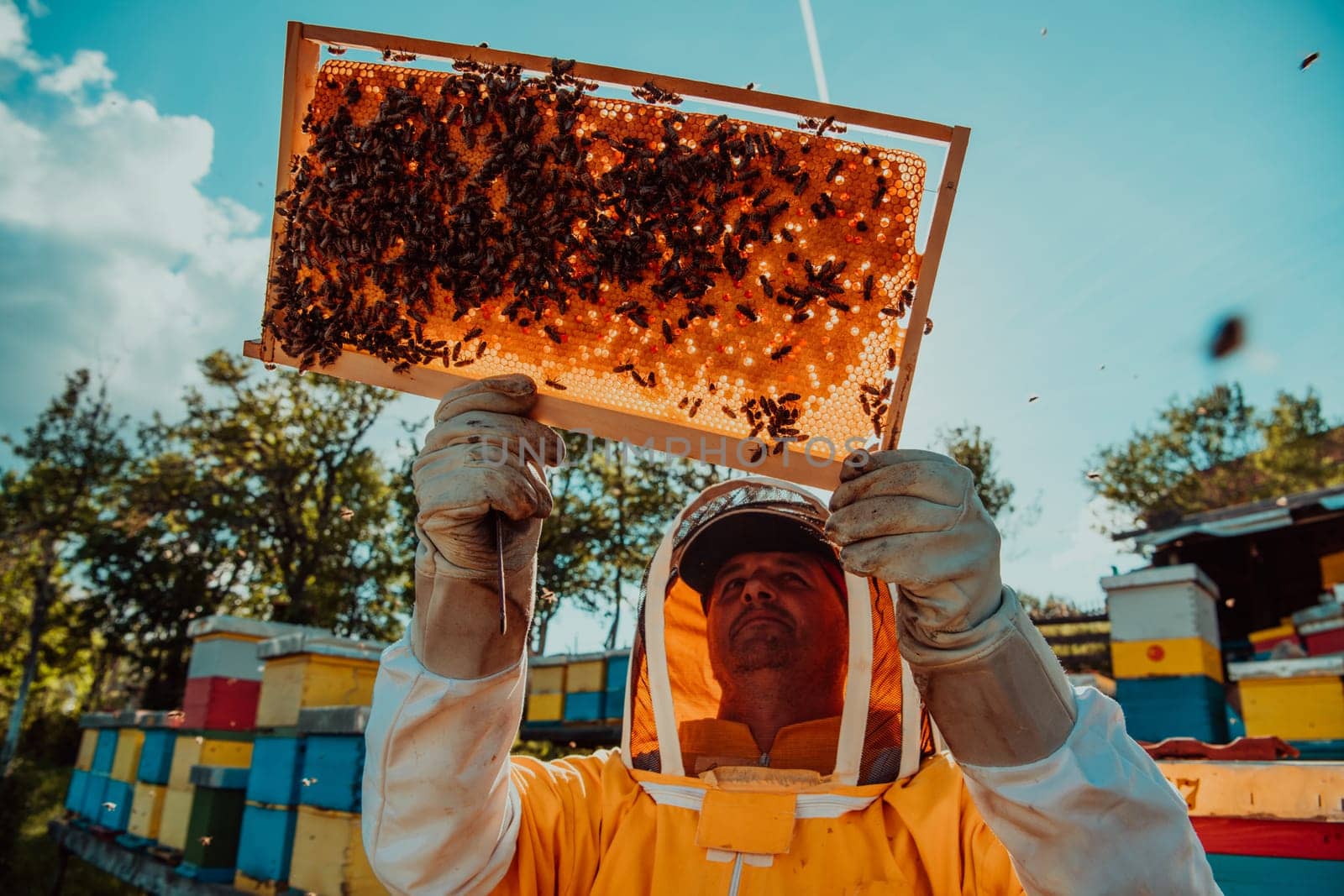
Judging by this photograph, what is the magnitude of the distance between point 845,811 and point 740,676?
566 mm

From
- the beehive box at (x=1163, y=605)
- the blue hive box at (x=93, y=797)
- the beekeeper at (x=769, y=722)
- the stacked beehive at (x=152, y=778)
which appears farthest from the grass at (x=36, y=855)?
the beehive box at (x=1163, y=605)

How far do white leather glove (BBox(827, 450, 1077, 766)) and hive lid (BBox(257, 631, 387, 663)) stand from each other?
5.06 meters

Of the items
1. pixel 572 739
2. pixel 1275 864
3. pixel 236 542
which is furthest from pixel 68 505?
pixel 1275 864

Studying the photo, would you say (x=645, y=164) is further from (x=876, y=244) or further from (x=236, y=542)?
(x=236, y=542)

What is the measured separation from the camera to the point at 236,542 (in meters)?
24.4

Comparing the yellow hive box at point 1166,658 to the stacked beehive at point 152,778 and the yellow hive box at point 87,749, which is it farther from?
the yellow hive box at point 87,749

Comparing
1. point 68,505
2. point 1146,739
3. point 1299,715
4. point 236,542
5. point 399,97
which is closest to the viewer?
point 399,97

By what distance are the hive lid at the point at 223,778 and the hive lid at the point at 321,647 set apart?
1.19 meters

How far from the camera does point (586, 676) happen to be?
400 inches

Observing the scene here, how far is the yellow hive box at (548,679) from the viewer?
35.2ft

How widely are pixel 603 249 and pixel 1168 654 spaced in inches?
267

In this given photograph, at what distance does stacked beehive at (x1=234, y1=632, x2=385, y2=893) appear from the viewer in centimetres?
497

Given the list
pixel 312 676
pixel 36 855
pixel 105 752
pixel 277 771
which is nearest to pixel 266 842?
pixel 277 771

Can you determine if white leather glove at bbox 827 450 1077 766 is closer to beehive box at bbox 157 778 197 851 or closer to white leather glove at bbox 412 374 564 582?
white leather glove at bbox 412 374 564 582
